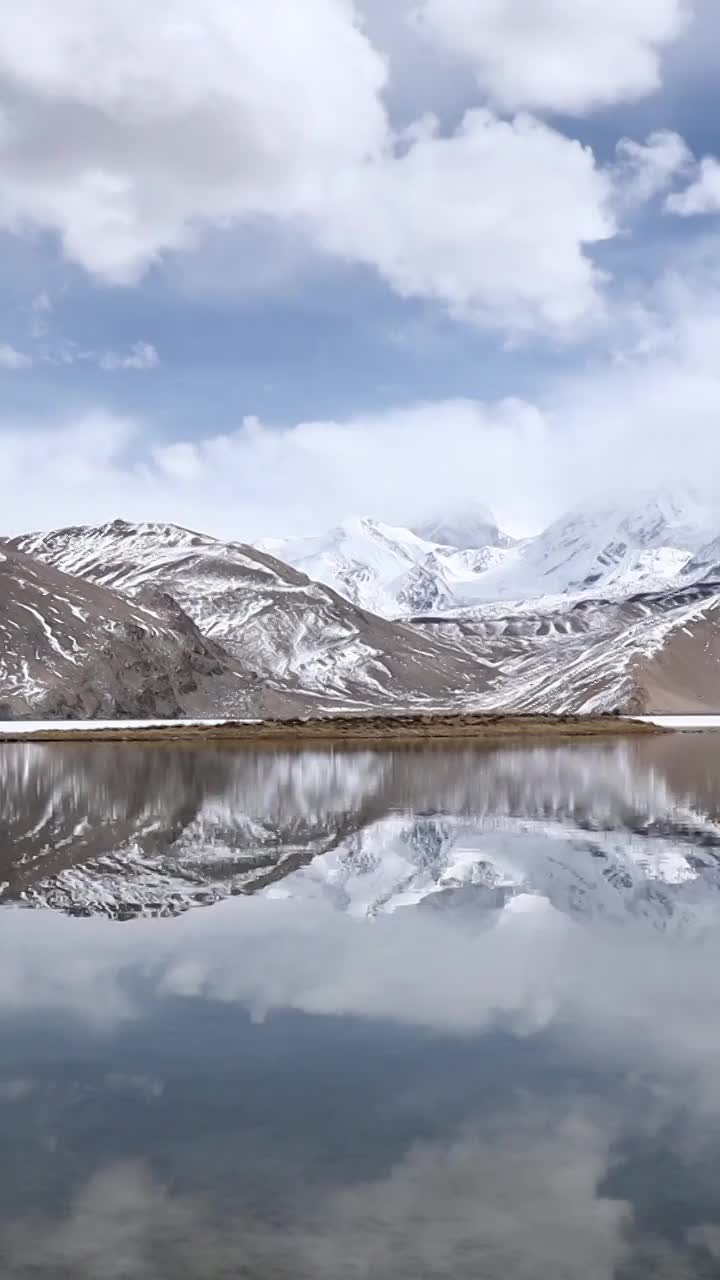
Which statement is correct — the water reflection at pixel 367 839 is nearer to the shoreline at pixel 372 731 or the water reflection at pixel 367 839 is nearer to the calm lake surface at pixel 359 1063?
the calm lake surface at pixel 359 1063

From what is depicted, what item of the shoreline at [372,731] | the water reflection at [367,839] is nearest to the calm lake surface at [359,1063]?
the water reflection at [367,839]

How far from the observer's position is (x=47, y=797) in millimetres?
52750

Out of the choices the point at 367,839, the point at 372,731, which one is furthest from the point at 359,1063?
the point at 372,731

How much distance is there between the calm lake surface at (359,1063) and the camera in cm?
992

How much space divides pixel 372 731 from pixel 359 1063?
Answer: 134107mm

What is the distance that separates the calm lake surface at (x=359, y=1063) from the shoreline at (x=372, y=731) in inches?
3812

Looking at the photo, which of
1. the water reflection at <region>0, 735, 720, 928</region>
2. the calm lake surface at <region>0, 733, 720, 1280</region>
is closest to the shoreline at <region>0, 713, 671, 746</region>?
the water reflection at <region>0, 735, 720, 928</region>

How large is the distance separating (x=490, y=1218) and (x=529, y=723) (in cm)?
15395

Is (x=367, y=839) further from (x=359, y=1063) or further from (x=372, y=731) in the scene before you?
(x=372, y=731)

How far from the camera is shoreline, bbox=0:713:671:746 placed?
132m

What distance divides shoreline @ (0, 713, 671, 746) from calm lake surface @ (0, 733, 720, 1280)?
96.8m

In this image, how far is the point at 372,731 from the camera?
14850 cm

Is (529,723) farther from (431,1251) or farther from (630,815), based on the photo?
(431,1251)

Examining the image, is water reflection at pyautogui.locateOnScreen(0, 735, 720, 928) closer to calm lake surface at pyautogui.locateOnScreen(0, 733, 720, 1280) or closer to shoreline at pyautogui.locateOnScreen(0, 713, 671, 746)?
calm lake surface at pyautogui.locateOnScreen(0, 733, 720, 1280)
